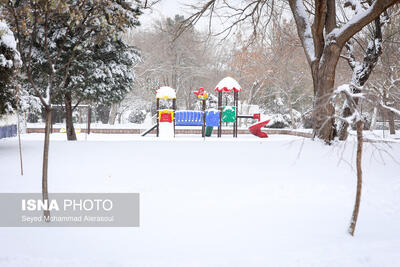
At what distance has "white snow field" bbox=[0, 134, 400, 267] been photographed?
12.7ft

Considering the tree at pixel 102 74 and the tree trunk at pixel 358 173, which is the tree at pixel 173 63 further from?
the tree trunk at pixel 358 173

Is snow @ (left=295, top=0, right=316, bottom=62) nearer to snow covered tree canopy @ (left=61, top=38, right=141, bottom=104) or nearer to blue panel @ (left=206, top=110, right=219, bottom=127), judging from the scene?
blue panel @ (left=206, top=110, right=219, bottom=127)

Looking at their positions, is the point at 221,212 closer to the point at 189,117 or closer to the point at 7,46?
the point at 7,46

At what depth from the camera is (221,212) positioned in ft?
17.1

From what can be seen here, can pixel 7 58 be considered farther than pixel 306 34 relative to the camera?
No

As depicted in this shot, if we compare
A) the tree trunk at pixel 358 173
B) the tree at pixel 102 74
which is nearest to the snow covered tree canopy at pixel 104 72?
the tree at pixel 102 74

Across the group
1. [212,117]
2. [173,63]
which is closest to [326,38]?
[212,117]

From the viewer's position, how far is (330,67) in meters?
10.2

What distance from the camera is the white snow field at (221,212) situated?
12.7ft

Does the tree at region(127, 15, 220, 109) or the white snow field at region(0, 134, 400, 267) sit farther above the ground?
the tree at region(127, 15, 220, 109)

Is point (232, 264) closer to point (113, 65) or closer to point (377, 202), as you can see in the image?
point (377, 202)

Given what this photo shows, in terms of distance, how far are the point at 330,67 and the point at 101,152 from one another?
6783 millimetres

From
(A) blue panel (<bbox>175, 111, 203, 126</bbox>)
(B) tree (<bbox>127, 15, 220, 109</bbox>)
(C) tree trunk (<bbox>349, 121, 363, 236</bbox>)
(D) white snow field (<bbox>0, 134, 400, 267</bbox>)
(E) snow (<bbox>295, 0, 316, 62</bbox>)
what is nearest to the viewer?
(D) white snow field (<bbox>0, 134, 400, 267</bbox>)

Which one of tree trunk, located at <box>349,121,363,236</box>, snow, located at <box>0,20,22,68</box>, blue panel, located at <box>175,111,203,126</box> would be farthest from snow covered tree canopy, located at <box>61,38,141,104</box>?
tree trunk, located at <box>349,121,363,236</box>
